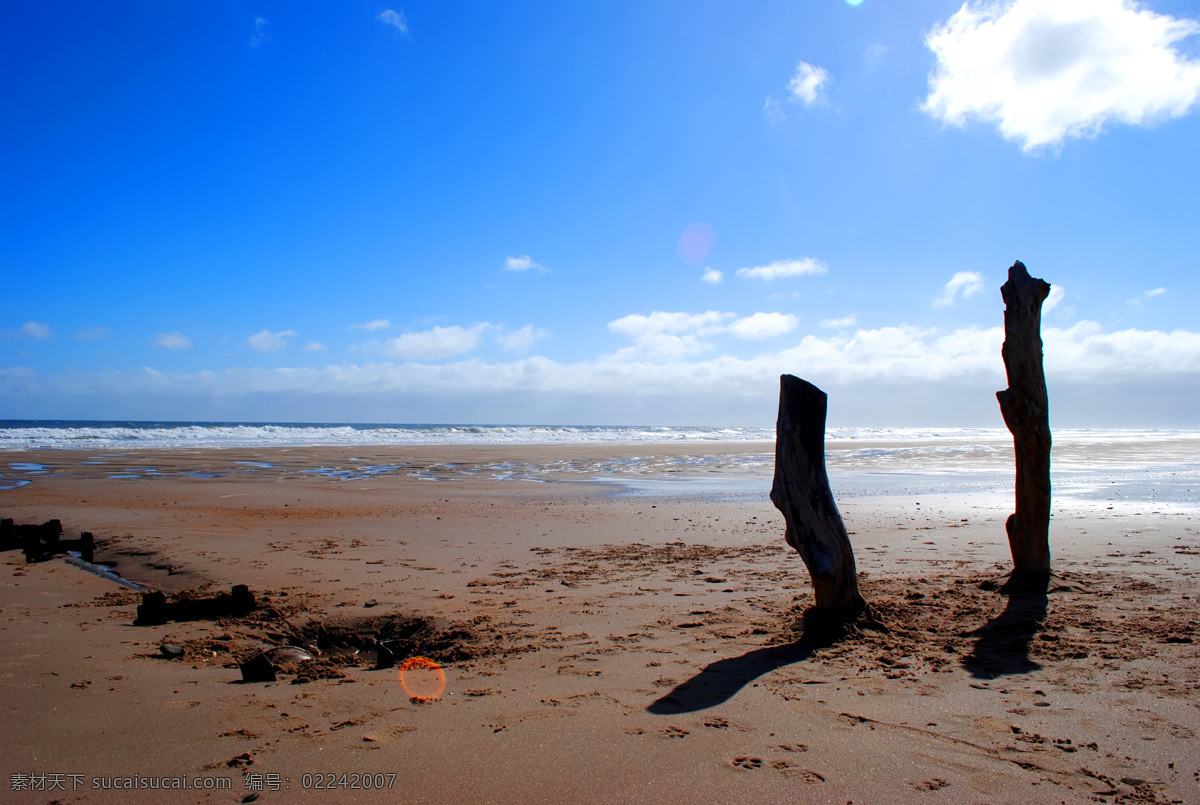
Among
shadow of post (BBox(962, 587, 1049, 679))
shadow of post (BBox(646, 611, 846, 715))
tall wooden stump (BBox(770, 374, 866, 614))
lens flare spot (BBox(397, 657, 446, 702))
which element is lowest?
lens flare spot (BBox(397, 657, 446, 702))

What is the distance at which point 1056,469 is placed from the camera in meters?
22.8

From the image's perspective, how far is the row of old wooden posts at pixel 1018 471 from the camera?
5.27 meters

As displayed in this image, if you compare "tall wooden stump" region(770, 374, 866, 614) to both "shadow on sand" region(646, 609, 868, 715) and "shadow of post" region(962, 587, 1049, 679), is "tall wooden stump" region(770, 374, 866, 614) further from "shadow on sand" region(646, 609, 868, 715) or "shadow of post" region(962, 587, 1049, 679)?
"shadow of post" region(962, 587, 1049, 679)

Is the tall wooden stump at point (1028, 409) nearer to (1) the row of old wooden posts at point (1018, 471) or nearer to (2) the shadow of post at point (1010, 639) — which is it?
(1) the row of old wooden posts at point (1018, 471)

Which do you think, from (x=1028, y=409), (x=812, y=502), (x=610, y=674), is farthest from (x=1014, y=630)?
(x=610, y=674)

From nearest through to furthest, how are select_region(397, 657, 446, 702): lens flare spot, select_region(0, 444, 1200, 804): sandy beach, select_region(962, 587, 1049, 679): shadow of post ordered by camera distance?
select_region(0, 444, 1200, 804): sandy beach < select_region(397, 657, 446, 702): lens flare spot < select_region(962, 587, 1049, 679): shadow of post

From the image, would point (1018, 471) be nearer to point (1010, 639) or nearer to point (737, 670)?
point (1010, 639)

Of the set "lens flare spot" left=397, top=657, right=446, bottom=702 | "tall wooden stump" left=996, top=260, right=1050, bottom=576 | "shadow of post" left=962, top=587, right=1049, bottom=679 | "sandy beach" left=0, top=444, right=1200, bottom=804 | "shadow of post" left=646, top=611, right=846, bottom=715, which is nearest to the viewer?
"sandy beach" left=0, top=444, right=1200, bottom=804

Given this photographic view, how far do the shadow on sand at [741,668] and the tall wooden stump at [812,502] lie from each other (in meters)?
0.17

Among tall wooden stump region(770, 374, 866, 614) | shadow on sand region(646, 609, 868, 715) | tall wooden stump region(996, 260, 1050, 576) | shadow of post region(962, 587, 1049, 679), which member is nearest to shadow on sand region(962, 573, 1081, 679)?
shadow of post region(962, 587, 1049, 679)

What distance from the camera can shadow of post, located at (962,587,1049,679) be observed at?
14.6 ft

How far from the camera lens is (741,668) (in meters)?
4.56

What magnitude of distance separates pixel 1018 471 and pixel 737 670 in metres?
4.46

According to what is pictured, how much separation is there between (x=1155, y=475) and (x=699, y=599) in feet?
68.6
